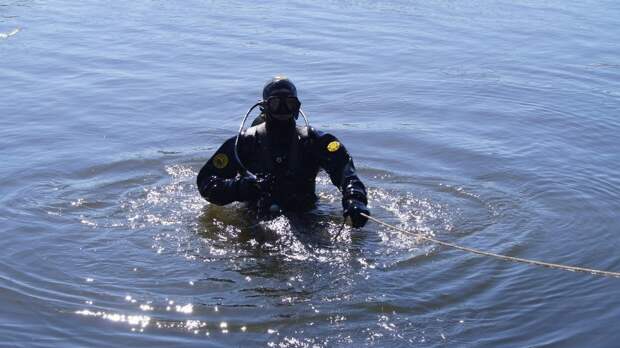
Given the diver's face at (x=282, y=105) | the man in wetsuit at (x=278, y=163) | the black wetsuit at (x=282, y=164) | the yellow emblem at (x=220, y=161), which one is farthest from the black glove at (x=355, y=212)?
the yellow emblem at (x=220, y=161)

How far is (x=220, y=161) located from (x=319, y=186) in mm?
1229

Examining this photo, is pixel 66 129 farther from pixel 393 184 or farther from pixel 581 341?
pixel 581 341

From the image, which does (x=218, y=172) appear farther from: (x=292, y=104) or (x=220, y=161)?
(x=292, y=104)

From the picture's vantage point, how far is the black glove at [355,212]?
5.93 meters

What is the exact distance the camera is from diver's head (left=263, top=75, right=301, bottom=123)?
20.5ft

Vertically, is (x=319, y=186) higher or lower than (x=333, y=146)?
lower

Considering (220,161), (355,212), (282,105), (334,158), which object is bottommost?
(355,212)

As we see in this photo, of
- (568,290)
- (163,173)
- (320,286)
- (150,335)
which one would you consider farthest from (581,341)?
(163,173)

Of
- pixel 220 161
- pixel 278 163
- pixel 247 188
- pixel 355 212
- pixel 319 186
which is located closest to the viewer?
pixel 355 212

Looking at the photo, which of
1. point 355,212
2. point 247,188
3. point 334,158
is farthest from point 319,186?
point 355,212

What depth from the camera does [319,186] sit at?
24.8 feet

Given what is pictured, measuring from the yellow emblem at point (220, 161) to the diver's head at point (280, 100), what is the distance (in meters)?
0.54

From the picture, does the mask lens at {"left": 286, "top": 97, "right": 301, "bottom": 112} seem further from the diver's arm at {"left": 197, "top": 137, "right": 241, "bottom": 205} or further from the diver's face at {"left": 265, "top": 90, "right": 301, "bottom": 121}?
the diver's arm at {"left": 197, "top": 137, "right": 241, "bottom": 205}

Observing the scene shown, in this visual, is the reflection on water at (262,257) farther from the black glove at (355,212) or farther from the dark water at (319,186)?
the black glove at (355,212)
